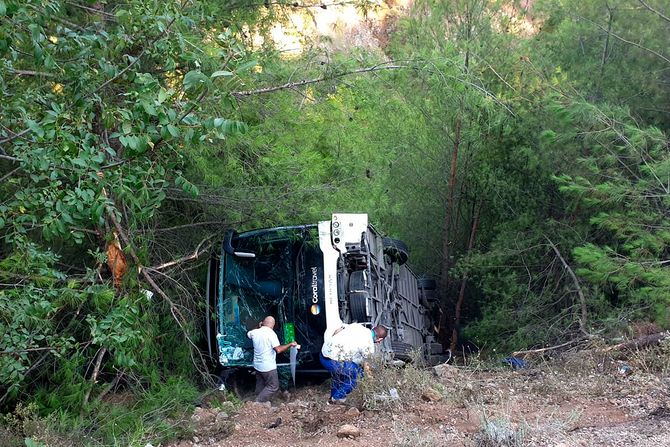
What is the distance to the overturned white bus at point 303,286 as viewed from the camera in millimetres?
9703

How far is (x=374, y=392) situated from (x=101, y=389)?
3.04 metres

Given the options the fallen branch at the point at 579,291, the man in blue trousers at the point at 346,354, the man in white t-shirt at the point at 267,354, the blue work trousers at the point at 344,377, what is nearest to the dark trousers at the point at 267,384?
the man in white t-shirt at the point at 267,354

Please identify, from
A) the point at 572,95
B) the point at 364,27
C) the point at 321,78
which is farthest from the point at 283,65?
the point at 364,27

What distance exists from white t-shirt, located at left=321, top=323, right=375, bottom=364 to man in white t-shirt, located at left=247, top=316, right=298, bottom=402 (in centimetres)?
107

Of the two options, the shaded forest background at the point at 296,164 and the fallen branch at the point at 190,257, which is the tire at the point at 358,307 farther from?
the fallen branch at the point at 190,257

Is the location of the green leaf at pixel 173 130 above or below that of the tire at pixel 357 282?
above

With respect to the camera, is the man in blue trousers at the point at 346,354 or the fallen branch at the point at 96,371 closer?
the fallen branch at the point at 96,371

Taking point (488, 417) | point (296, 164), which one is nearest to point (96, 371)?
point (296, 164)

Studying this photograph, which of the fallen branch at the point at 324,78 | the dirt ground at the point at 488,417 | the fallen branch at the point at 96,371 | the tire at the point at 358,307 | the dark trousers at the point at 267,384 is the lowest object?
the dark trousers at the point at 267,384

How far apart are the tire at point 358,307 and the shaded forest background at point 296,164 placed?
1280mm

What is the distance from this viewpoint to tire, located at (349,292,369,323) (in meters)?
9.56

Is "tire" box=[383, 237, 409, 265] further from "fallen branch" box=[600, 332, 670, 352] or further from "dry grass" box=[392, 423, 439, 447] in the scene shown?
"dry grass" box=[392, 423, 439, 447]

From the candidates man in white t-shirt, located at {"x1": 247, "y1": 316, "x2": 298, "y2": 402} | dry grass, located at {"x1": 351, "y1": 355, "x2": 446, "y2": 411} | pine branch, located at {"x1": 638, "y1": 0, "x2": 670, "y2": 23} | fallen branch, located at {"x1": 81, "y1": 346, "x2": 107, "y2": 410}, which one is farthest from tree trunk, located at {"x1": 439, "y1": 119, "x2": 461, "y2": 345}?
fallen branch, located at {"x1": 81, "y1": 346, "x2": 107, "y2": 410}

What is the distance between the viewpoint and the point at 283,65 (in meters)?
9.64
